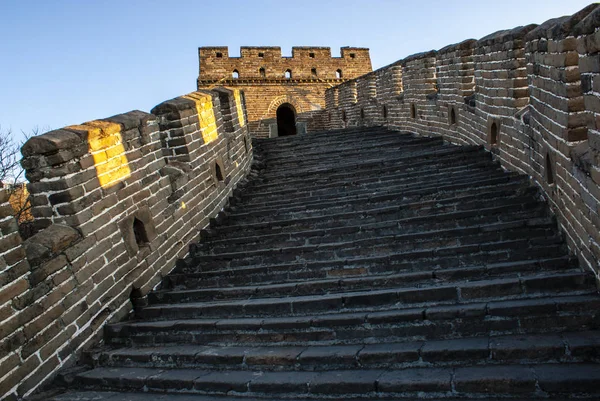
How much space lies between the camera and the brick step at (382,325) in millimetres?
4145

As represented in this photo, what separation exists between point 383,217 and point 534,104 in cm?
215

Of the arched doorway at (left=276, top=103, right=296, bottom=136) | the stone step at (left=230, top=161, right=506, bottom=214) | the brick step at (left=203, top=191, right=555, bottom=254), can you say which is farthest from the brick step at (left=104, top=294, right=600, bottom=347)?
the arched doorway at (left=276, top=103, right=296, bottom=136)

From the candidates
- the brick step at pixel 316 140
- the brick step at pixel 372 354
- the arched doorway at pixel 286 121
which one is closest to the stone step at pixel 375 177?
the brick step at pixel 316 140

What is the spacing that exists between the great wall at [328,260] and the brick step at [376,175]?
0.06 meters

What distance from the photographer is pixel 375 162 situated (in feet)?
29.6

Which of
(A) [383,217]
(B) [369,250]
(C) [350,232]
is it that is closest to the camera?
(B) [369,250]

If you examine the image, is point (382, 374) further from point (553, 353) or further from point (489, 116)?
point (489, 116)

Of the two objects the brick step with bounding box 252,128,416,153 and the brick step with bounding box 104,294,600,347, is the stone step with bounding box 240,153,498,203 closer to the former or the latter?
the brick step with bounding box 252,128,416,153

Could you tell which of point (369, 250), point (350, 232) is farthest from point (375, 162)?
point (369, 250)

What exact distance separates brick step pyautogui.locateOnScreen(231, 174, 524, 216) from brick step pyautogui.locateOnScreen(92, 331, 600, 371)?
2958 millimetres

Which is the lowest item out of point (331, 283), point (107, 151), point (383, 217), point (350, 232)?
point (331, 283)

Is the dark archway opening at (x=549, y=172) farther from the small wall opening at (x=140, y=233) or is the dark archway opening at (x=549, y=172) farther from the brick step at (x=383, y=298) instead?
the small wall opening at (x=140, y=233)

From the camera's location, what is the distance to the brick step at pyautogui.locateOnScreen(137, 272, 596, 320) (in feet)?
14.8

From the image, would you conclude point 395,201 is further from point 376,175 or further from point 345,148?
point 345,148
